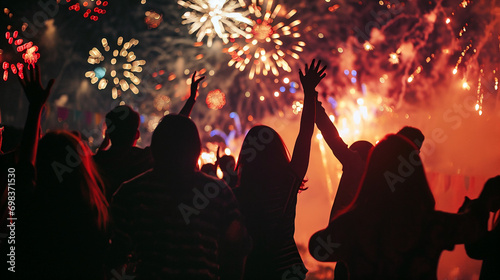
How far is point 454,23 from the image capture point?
1199 cm

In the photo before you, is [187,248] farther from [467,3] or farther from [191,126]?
[467,3]

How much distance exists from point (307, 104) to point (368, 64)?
39.1 feet

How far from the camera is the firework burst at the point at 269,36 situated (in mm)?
12180

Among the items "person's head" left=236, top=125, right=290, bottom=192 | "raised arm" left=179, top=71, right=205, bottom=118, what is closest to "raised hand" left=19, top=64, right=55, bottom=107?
"raised arm" left=179, top=71, right=205, bottom=118

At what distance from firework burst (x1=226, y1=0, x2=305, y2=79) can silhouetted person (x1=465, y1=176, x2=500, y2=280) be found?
32.5ft

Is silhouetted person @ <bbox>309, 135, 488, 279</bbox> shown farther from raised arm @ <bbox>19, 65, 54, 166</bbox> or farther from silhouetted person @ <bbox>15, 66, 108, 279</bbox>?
raised arm @ <bbox>19, 65, 54, 166</bbox>

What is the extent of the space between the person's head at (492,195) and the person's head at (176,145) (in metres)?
1.72

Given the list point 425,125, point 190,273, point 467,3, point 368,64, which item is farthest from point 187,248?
point 425,125

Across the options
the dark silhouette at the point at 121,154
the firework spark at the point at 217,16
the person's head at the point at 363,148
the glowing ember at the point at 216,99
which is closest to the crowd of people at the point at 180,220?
the dark silhouette at the point at 121,154

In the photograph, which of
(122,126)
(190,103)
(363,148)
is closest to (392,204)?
(363,148)

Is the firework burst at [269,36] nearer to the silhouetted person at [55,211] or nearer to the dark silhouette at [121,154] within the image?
the dark silhouette at [121,154]

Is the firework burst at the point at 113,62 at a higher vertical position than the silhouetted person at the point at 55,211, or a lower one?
higher

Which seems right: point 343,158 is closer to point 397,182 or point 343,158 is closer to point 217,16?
point 397,182

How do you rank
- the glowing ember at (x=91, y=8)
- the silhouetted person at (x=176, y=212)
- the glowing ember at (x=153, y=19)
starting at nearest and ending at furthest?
the silhouetted person at (x=176, y=212) < the glowing ember at (x=153, y=19) < the glowing ember at (x=91, y=8)
